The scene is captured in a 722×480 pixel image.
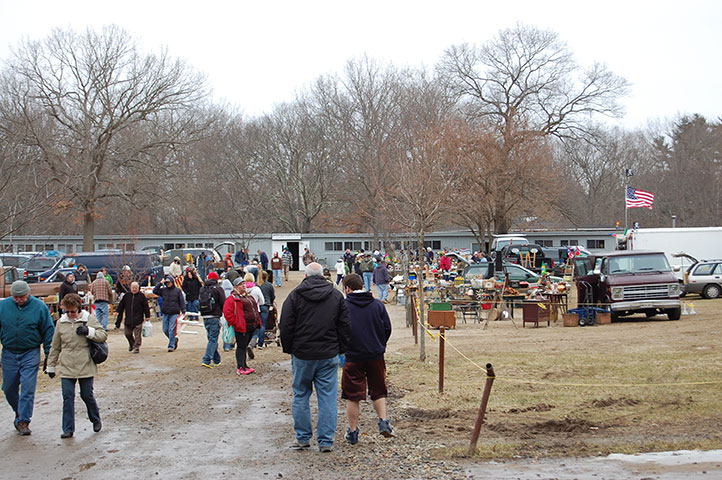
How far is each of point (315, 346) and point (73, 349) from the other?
2.99m

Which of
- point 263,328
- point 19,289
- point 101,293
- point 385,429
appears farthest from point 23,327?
point 101,293

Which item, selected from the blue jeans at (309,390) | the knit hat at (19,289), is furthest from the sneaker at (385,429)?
the knit hat at (19,289)

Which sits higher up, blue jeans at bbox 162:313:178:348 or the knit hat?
the knit hat

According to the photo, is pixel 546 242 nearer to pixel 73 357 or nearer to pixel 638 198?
pixel 638 198

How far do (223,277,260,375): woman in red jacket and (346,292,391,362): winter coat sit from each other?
471 centimetres

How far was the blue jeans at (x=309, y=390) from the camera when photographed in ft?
24.2

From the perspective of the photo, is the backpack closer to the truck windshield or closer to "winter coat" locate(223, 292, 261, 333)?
"winter coat" locate(223, 292, 261, 333)

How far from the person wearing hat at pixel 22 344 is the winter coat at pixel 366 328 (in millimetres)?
3748

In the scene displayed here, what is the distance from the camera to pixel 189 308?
22.5 meters

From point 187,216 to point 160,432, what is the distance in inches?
1982

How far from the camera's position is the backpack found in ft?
43.5

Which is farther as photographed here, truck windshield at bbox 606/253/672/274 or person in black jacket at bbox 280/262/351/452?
truck windshield at bbox 606/253/672/274

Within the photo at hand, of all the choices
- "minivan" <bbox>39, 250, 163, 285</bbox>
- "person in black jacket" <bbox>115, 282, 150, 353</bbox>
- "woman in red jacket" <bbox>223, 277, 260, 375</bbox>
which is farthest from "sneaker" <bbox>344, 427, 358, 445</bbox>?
"minivan" <bbox>39, 250, 163, 285</bbox>

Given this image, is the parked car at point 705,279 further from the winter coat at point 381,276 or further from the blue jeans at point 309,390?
the blue jeans at point 309,390
